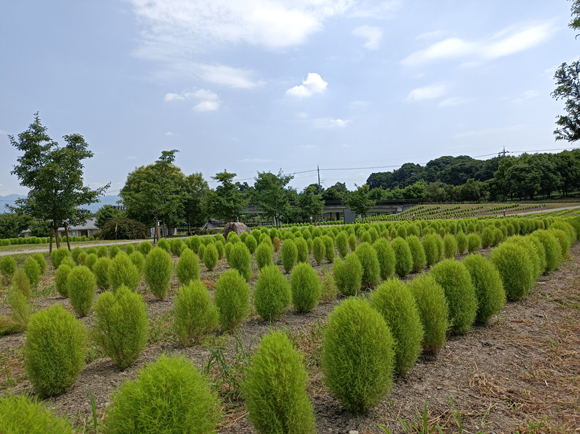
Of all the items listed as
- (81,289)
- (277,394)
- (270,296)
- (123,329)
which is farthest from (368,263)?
(81,289)

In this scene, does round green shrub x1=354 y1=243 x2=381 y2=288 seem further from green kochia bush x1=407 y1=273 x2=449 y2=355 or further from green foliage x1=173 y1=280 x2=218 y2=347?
green foliage x1=173 y1=280 x2=218 y2=347

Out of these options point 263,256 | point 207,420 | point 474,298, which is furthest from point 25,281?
point 474,298

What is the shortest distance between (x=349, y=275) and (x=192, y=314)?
333cm

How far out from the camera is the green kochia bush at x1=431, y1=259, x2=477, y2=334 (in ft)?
13.6

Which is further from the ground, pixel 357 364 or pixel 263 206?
pixel 263 206

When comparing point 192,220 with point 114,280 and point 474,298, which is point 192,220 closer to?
point 114,280

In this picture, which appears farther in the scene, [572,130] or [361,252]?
[572,130]

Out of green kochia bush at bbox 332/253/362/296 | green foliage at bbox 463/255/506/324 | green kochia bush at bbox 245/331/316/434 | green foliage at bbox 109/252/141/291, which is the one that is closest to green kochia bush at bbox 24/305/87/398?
green kochia bush at bbox 245/331/316/434

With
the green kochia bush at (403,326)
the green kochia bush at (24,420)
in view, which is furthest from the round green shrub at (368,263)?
the green kochia bush at (24,420)

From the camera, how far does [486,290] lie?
453 cm

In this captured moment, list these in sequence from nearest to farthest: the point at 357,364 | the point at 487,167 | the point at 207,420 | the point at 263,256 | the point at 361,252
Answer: the point at 207,420 → the point at 357,364 → the point at 361,252 → the point at 263,256 → the point at 487,167

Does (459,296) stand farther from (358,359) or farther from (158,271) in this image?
(158,271)

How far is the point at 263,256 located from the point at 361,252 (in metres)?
2.87

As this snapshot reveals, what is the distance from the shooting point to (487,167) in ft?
272
